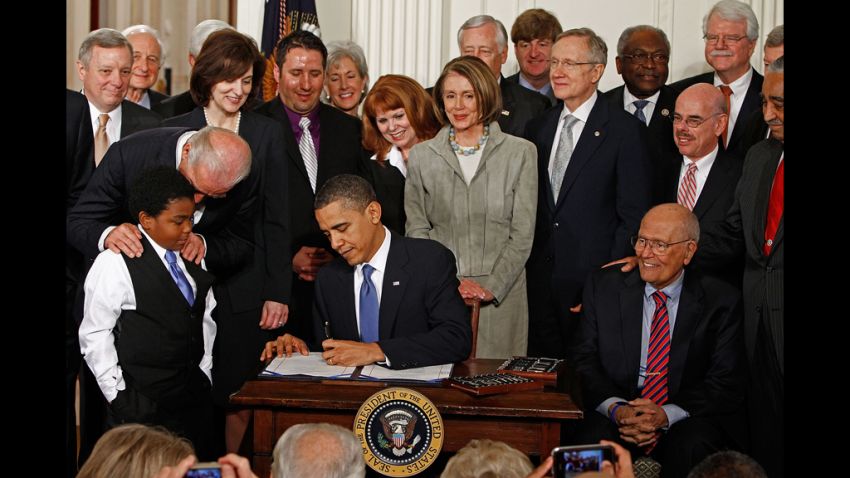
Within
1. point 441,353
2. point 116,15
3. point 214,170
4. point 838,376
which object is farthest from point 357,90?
point 116,15

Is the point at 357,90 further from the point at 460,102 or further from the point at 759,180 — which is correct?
the point at 759,180

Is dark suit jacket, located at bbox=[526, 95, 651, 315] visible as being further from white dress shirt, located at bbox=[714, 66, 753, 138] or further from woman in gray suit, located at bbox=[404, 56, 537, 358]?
white dress shirt, located at bbox=[714, 66, 753, 138]

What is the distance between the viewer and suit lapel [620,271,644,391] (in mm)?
4230

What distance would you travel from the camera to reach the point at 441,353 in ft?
13.0

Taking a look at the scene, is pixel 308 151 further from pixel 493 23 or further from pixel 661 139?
pixel 661 139

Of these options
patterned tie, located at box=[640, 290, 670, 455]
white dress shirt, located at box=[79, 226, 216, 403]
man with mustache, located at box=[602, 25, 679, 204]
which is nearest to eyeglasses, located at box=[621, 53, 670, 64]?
man with mustache, located at box=[602, 25, 679, 204]

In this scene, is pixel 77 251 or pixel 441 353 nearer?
pixel 441 353

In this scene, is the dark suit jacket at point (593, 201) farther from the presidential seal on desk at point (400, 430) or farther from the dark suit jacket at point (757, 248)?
the presidential seal on desk at point (400, 430)

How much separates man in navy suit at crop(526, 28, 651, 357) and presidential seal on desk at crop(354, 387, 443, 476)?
140cm

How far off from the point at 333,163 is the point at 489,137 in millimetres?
743

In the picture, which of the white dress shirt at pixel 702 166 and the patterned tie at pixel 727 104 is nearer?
the white dress shirt at pixel 702 166

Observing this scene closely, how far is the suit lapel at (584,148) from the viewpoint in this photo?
4836 mm

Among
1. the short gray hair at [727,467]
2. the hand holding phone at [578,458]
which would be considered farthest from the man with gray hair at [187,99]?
the short gray hair at [727,467]

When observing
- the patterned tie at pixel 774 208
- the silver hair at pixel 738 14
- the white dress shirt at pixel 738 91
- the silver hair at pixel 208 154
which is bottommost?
the patterned tie at pixel 774 208
